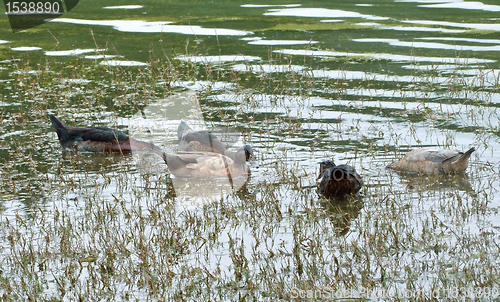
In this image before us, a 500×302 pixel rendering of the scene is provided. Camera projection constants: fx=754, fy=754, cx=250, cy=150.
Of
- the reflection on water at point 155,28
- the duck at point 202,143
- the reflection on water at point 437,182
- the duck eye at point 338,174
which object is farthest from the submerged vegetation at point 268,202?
the reflection on water at point 155,28

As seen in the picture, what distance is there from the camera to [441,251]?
6625 millimetres

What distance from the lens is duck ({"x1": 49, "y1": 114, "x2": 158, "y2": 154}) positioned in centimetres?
1072

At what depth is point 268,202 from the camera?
8.16 meters

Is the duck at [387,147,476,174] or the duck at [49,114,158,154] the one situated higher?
the duck at [387,147,476,174]

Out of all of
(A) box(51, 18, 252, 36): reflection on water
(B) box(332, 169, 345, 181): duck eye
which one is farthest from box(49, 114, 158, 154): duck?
(A) box(51, 18, 252, 36): reflection on water

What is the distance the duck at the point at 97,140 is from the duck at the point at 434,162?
3.62 m

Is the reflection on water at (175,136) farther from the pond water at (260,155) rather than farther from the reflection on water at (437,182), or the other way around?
the reflection on water at (437,182)

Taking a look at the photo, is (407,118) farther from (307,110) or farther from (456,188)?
(456,188)

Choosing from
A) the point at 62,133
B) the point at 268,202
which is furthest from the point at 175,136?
the point at 268,202

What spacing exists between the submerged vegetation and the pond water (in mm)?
28

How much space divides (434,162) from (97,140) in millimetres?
4714

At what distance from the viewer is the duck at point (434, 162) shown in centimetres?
903

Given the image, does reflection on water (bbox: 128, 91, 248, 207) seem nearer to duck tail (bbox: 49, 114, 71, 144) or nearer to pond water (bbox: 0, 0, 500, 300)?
pond water (bbox: 0, 0, 500, 300)

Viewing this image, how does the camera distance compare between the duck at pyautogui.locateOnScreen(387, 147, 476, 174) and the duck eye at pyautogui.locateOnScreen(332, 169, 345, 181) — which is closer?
the duck eye at pyautogui.locateOnScreen(332, 169, 345, 181)
